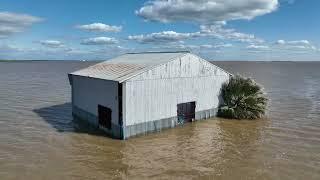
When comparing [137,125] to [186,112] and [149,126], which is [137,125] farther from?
[186,112]

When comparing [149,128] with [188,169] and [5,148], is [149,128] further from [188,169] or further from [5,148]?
[5,148]

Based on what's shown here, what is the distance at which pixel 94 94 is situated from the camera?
992 inches

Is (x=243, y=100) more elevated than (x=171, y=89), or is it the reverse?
(x=171, y=89)

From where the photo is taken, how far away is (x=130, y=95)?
2180cm

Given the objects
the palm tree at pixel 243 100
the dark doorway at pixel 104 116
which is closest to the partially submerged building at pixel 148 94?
the dark doorway at pixel 104 116

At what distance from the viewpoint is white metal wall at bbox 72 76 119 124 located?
22234mm

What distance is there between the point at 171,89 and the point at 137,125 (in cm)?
387

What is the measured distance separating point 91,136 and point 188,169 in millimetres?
8707

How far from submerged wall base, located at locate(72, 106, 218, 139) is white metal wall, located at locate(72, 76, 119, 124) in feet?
1.62

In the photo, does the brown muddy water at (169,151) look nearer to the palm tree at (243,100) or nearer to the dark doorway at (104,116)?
the dark doorway at (104,116)

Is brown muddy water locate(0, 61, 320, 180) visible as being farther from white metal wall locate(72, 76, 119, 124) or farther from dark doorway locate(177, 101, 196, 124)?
white metal wall locate(72, 76, 119, 124)

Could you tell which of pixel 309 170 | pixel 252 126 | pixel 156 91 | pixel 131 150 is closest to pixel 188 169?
pixel 131 150

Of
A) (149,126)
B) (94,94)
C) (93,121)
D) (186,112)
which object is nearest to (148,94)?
(149,126)

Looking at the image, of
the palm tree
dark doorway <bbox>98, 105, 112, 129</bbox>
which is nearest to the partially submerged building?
dark doorway <bbox>98, 105, 112, 129</bbox>
